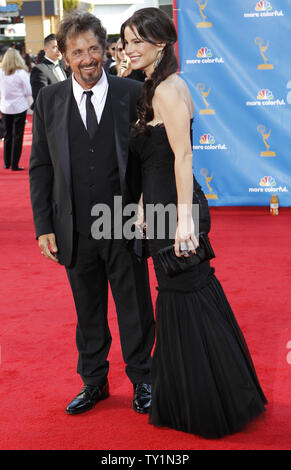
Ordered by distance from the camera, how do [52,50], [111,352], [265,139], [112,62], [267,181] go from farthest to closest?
[112,62] < [52,50] < [267,181] < [265,139] < [111,352]

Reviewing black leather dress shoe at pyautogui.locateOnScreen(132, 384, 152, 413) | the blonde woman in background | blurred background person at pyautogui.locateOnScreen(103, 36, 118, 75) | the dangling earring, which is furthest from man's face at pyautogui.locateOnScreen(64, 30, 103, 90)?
the blonde woman in background

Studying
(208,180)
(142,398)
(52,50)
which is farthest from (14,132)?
(142,398)

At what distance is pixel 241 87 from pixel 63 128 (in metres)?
4.43

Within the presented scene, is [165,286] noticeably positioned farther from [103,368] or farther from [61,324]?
[61,324]

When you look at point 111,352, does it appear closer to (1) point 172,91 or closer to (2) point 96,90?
(2) point 96,90

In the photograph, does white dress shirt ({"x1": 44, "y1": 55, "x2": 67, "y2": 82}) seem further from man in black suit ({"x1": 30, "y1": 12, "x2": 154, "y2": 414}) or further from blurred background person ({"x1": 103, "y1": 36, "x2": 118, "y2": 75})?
man in black suit ({"x1": 30, "y1": 12, "x2": 154, "y2": 414})

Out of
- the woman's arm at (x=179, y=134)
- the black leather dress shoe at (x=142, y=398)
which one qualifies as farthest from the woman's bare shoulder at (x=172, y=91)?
the black leather dress shoe at (x=142, y=398)

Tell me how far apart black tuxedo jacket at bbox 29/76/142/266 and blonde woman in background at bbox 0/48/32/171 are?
7.45m

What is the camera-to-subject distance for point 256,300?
15.2 ft

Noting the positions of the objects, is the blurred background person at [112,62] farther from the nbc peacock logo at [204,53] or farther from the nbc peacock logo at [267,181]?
the nbc peacock logo at [267,181]

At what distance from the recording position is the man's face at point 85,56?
113 inches

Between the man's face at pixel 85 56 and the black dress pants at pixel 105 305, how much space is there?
Answer: 2.25ft

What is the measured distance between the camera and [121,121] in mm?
2977
